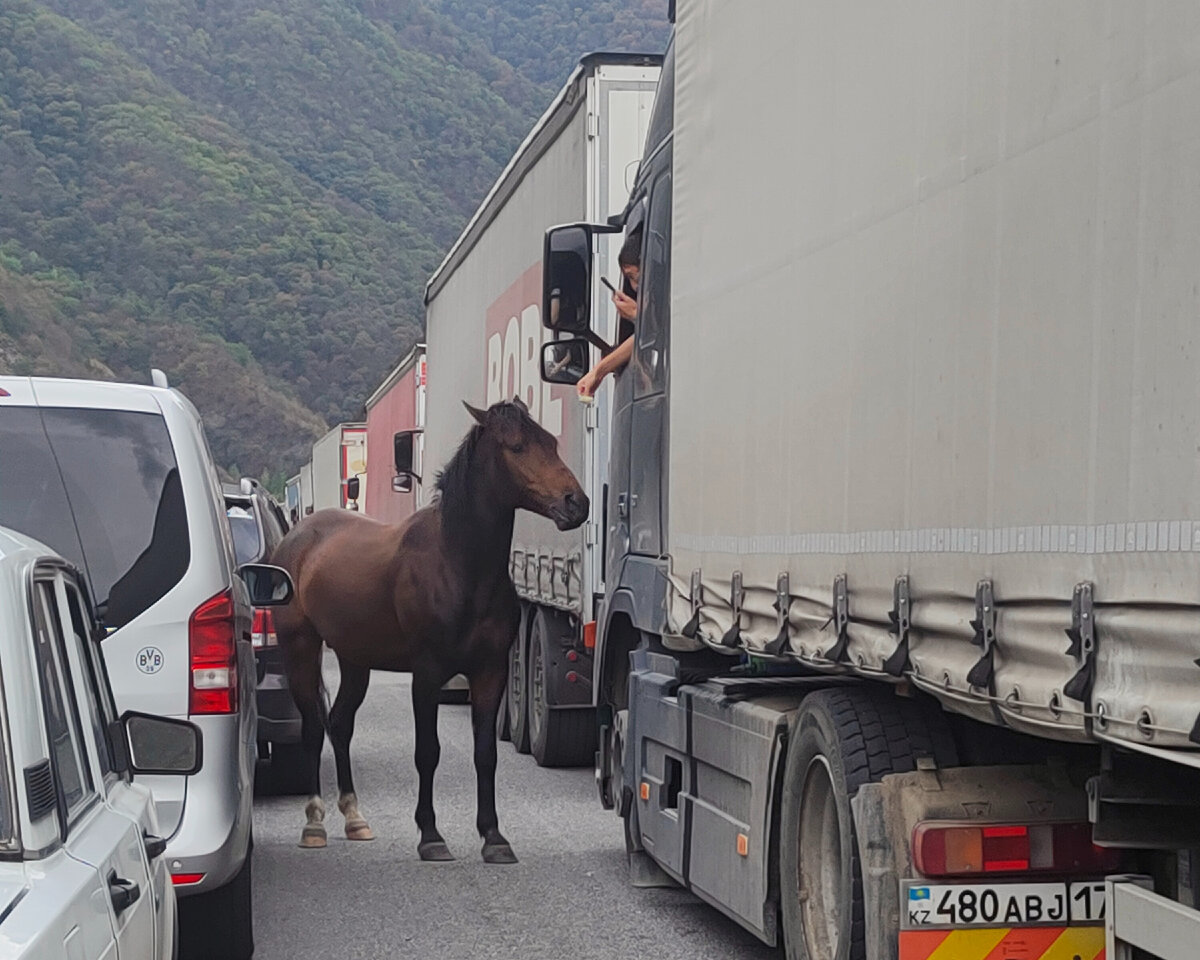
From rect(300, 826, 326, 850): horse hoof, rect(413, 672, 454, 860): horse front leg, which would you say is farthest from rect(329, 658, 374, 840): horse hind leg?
rect(413, 672, 454, 860): horse front leg

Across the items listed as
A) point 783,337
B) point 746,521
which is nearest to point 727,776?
point 746,521

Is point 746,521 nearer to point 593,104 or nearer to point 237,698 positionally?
point 237,698

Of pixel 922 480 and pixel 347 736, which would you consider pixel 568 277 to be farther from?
pixel 922 480

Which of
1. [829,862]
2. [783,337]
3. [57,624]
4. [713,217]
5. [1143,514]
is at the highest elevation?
[713,217]

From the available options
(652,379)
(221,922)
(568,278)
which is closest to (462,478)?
(568,278)

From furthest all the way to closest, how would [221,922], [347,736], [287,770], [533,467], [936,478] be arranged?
[287,770], [347,736], [533,467], [221,922], [936,478]

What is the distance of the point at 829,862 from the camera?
595cm

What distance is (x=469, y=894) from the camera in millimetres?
8781

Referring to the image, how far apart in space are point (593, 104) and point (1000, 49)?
8.26 meters

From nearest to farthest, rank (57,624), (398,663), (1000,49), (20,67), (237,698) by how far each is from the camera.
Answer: (57,624) < (1000,49) < (237,698) < (398,663) < (20,67)

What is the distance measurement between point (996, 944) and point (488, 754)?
198 inches

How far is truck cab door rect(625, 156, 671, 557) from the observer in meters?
8.34

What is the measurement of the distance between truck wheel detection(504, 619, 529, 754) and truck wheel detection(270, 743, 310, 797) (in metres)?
2.57

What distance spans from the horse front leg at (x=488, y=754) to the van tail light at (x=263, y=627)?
2015mm
